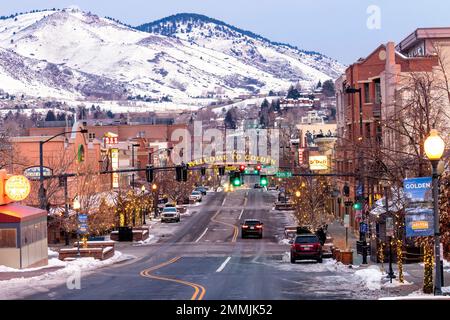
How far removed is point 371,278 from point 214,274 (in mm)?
8797

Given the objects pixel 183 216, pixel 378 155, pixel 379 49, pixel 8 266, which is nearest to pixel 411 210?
pixel 378 155

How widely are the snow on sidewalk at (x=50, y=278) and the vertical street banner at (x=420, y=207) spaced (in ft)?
43.1

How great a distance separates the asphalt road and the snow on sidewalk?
27.4 inches

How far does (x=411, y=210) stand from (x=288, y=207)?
9772cm

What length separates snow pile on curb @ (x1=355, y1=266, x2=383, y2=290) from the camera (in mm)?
31767

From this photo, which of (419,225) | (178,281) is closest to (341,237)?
(178,281)

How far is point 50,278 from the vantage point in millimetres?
37500

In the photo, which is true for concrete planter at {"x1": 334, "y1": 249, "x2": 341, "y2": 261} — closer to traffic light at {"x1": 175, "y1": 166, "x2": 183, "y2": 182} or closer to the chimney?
traffic light at {"x1": 175, "y1": 166, "x2": 183, "y2": 182}

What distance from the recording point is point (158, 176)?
125m

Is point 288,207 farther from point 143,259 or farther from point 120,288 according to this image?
point 120,288

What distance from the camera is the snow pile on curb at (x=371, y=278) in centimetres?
3177

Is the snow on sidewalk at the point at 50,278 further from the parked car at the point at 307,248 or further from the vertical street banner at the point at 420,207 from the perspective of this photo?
the vertical street banner at the point at 420,207

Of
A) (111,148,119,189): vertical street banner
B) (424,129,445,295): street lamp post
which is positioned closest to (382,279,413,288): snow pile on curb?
(424,129,445,295): street lamp post

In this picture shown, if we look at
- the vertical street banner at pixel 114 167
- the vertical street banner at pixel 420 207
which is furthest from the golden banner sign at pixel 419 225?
the vertical street banner at pixel 114 167
